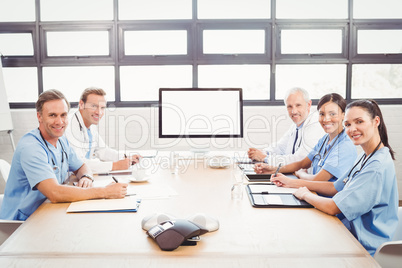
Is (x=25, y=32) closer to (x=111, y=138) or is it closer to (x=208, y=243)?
(x=111, y=138)

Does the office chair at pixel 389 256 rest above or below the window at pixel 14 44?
below

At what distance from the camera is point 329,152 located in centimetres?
206

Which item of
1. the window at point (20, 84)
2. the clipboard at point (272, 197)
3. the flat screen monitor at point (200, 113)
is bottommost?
the clipboard at point (272, 197)

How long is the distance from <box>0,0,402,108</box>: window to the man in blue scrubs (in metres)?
2.07

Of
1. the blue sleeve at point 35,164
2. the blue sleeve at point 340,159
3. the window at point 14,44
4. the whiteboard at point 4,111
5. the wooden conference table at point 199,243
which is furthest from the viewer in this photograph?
the window at point 14,44

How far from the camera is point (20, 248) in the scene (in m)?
1.13

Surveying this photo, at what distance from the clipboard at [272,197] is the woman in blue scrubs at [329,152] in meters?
0.31

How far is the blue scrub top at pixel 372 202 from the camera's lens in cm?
143

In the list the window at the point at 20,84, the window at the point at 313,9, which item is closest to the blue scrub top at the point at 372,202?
the window at the point at 313,9

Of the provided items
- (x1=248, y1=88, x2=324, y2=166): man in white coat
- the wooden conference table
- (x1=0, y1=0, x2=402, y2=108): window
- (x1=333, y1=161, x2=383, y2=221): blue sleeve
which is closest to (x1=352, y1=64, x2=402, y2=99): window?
(x1=0, y1=0, x2=402, y2=108): window

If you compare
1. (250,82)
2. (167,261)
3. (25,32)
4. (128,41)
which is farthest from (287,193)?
(25,32)

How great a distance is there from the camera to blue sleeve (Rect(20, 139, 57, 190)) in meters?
1.65

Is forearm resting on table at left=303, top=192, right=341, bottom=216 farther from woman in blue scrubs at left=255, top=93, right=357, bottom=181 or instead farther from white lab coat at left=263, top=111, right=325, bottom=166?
white lab coat at left=263, top=111, right=325, bottom=166

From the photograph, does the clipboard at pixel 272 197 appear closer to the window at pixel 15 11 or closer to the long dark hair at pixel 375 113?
the long dark hair at pixel 375 113
